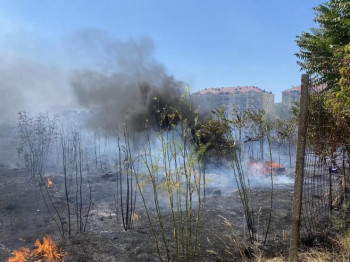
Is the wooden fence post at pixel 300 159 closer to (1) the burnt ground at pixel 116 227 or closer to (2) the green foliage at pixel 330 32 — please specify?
(1) the burnt ground at pixel 116 227

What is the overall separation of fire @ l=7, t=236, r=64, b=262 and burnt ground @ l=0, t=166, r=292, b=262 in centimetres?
17

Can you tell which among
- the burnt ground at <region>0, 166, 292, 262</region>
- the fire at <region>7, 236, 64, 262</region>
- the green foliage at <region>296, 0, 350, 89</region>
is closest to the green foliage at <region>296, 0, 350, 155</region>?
the green foliage at <region>296, 0, 350, 89</region>

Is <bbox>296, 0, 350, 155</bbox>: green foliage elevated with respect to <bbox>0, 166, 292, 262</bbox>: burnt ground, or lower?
elevated

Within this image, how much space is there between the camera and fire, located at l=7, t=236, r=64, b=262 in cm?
512

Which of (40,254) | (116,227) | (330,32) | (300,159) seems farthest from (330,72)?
(40,254)

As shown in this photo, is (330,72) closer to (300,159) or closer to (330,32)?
(330,32)

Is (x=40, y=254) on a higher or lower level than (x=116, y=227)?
higher

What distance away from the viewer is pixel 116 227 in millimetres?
7176

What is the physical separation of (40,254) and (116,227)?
2.10 meters

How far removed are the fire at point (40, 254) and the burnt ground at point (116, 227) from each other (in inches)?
6.5

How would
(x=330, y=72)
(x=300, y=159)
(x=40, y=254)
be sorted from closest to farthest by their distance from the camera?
(x=300, y=159)
(x=40, y=254)
(x=330, y=72)

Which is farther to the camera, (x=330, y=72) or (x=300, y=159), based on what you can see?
(x=330, y=72)

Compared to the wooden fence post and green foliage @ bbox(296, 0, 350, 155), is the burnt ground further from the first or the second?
green foliage @ bbox(296, 0, 350, 155)

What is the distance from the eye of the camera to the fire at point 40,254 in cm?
512
